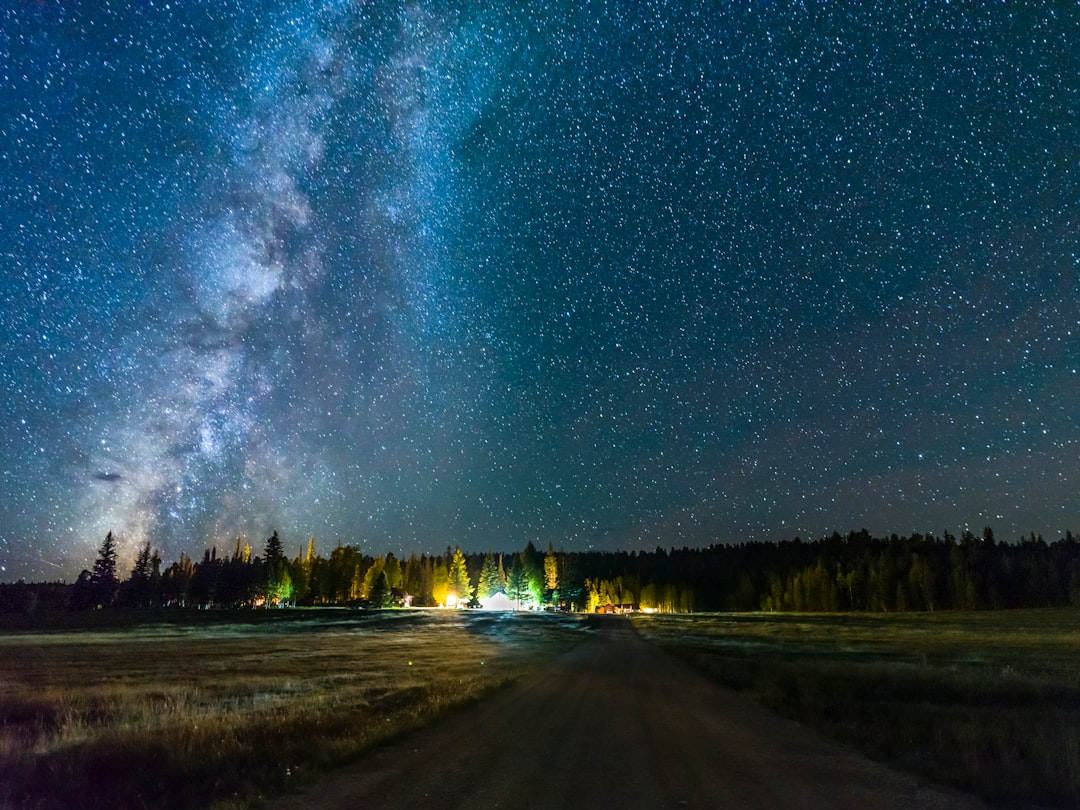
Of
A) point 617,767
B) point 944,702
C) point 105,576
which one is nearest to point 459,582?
point 105,576

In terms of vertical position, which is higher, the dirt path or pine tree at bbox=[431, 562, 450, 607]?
the dirt path

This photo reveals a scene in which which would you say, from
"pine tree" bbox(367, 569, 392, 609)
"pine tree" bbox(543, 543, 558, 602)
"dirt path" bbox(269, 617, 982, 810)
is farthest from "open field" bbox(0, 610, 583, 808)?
"pine tree" bbox(543, 543, 558, 602)

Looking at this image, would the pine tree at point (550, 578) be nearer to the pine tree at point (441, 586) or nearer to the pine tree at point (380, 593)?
the pine tree at point (441, 586)

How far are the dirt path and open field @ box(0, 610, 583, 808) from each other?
4.41 feet

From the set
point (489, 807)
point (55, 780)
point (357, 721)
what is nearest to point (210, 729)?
Answer: point (357, 721)

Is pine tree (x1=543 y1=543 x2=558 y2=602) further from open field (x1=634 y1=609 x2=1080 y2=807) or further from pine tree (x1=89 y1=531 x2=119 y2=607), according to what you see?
open field (x1=634 y1=609 x2=1080 y2=807)

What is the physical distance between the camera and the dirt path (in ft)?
30.3

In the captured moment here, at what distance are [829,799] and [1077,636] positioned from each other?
7270cm

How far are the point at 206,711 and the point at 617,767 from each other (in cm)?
1314

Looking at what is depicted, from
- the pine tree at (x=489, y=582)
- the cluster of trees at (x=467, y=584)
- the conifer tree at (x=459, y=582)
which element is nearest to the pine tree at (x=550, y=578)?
the cluster of trees at (x=467, y=584)

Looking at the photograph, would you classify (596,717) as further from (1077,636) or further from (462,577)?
(462,577)

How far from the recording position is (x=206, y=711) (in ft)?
60.7

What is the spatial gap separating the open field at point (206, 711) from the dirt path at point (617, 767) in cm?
134

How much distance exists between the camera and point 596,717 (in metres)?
16.3
